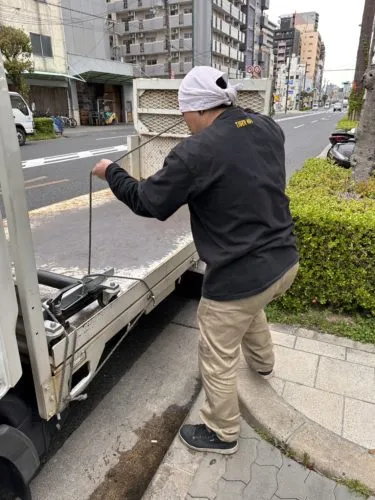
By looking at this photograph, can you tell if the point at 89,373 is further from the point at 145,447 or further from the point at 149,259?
the point at 149,259

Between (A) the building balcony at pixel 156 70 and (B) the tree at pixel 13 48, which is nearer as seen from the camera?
(B) the tree at pixel 13 48

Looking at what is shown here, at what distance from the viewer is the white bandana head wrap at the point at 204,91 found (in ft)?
5.74

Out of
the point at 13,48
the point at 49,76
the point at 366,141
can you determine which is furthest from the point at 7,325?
the point at 49,76

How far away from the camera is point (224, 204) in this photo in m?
1.75

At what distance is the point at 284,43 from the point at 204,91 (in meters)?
103

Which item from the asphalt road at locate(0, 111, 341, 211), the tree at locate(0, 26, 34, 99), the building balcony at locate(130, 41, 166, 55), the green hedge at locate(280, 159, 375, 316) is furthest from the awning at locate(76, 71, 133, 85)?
the green hedge at locate(280, 159, 375, 316)

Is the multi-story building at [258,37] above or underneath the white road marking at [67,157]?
above

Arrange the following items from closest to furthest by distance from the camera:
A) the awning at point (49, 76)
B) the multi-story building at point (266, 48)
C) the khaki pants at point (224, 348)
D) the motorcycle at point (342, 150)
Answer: the khaki pants at point (224, 348), the motorcycle at point (342, 150), the awning at point (49, 76), the multi-story building at point (266, 48)

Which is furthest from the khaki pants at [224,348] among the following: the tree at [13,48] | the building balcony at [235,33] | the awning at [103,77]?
→ the building balcony at [235,33]

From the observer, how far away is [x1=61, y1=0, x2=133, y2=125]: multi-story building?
29234 mm

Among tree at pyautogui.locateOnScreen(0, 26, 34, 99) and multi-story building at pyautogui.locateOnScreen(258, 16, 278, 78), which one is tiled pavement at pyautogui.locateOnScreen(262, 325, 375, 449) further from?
multi-story building at pyautogui.locateOnScreen(258, 16, 278, 78)

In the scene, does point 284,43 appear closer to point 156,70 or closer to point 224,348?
point 156,70

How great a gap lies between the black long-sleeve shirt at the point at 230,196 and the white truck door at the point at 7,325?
69 centimetres

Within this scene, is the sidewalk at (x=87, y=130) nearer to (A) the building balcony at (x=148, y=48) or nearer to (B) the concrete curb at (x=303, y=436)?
(B) the concrete curb at (x=303, y=436)
